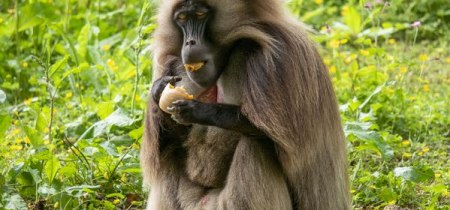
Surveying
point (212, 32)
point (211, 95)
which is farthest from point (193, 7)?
point (211, 95)

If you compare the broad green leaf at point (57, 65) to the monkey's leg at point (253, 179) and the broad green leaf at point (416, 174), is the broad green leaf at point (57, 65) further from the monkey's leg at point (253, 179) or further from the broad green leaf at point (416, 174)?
the broad green leaf at point (416, 174)

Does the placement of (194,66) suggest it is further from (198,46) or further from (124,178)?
(124,178)

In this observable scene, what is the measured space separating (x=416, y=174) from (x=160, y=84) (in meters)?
1.82

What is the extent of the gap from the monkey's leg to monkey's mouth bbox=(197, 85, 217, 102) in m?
0.39

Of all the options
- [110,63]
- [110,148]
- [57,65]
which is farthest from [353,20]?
[57,65]

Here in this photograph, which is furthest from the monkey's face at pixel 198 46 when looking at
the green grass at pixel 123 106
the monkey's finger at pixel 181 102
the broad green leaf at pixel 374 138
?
the broad green leaf at pixel 374 138

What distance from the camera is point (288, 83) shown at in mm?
4602

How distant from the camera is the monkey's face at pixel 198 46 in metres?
4.59

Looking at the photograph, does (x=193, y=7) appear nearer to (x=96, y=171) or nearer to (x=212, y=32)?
(x=212, y=32)

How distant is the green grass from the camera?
5.66 metres

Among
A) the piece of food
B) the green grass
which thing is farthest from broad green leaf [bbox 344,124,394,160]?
the piece of food

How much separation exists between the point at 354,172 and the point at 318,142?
1293 millimetres

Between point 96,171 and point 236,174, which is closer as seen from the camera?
point 236,174

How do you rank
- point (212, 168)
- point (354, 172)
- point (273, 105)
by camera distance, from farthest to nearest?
point (354, 172)
point (212, 168)
point (273, 105)
